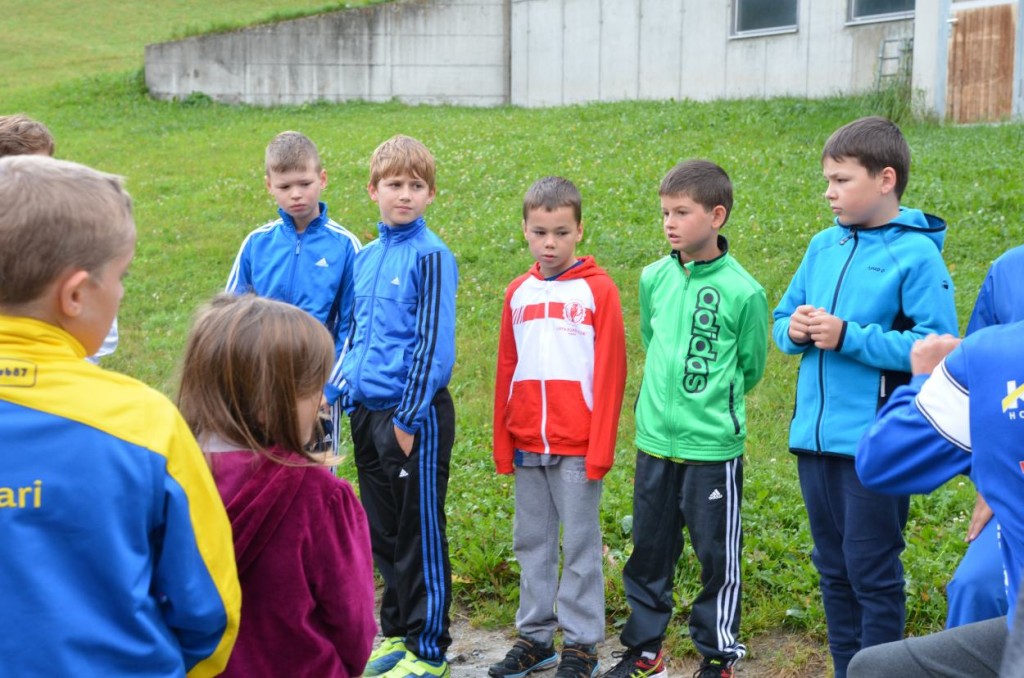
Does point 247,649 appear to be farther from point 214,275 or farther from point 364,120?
point 364,120

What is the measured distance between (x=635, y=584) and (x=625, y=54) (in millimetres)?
19658

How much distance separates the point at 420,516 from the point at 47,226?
2.53 meters

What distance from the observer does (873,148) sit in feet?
12.7

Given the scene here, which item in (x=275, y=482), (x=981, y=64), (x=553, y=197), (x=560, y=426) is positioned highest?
(x=981, y=64)

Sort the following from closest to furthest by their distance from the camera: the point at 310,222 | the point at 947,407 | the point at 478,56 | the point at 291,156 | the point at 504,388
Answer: the point at 947,407 < the point at 504,388 < the point at 291,156 < the point at 310,222 < the point at 478,56

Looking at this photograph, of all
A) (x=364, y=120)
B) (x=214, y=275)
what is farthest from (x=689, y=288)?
(x=364, y=120)

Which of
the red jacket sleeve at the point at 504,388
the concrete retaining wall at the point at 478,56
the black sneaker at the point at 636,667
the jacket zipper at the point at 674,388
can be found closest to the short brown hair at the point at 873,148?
the jacket zipper at the point at 674,388

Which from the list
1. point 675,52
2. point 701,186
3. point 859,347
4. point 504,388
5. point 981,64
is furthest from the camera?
point 675,52

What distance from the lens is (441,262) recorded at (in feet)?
14.7

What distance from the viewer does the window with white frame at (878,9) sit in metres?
18.3

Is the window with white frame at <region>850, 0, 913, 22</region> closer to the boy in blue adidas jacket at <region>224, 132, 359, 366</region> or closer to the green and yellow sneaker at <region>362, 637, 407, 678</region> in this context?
the boy in blue adidas jacket at <region>224, 132, 359, 366</region>

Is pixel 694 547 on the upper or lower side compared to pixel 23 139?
lower

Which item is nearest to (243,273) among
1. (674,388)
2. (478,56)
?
(674,388)

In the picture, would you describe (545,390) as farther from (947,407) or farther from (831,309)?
(947,407)
